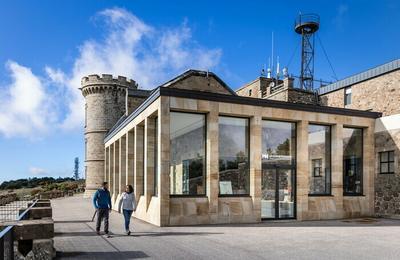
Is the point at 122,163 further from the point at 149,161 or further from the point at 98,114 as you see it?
the point at 98,114

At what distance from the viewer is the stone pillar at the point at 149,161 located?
55.0 feet

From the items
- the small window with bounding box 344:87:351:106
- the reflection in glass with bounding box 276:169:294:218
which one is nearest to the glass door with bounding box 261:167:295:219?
the reflection in glass with bounding box 276:169:294:218

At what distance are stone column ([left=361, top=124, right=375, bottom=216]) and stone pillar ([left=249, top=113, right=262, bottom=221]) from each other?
19.6 feet

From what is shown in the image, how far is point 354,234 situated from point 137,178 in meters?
10.3

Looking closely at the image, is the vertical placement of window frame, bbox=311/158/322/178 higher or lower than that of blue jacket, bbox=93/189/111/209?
higher

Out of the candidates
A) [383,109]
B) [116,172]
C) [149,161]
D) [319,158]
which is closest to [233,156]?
[149,161]

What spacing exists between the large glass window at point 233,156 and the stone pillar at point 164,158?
7.79 feet

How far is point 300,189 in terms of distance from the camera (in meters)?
17.4

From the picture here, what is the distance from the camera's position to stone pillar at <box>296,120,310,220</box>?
1726cm

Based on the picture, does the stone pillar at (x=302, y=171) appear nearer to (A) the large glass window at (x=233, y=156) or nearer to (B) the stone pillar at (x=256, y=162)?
(B) the stone pillar at (x=256, y=162)

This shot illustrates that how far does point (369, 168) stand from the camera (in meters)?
19.4

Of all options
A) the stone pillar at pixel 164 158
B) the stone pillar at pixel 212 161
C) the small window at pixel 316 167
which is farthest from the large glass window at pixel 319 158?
the stone pillar at pixel 164 158

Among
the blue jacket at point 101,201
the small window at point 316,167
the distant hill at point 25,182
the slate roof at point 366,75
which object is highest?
the slate roof at point 366,75

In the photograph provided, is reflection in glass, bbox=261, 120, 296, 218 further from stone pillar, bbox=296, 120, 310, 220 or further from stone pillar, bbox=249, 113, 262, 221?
stone pillar, bbox=249, 113, 262, 221
